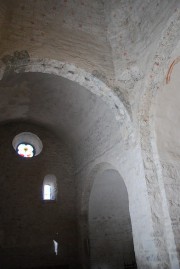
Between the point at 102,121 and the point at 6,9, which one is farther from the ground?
the point at 6,9

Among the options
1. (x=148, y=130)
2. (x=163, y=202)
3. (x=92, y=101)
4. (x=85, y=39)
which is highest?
(x=85, y=39)

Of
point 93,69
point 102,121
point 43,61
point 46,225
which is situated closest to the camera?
point 43,61

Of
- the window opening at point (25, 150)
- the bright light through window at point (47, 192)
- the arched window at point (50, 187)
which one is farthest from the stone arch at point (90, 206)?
the window opening at point (25, 150)

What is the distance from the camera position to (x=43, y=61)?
246 inches

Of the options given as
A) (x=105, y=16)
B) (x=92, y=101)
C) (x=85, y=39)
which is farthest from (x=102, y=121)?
(x=105, y=16)

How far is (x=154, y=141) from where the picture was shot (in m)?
6.36

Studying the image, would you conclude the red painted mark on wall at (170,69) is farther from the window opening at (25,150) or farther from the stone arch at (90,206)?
the window opening at (25,150)

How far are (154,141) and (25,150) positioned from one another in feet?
18.4

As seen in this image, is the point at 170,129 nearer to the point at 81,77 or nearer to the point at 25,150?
the point at 81,77

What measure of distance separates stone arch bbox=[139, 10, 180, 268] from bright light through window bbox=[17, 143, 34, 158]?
5.29 meters

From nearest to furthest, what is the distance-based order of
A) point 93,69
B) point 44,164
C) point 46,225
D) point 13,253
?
point 93,69 < point 13,253 < point 46,225 < point 44,164

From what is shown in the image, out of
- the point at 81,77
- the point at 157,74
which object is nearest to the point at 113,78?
the point at 81,77

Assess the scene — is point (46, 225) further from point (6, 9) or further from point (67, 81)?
point (6, 9)

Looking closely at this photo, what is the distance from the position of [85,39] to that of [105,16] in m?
1.04
